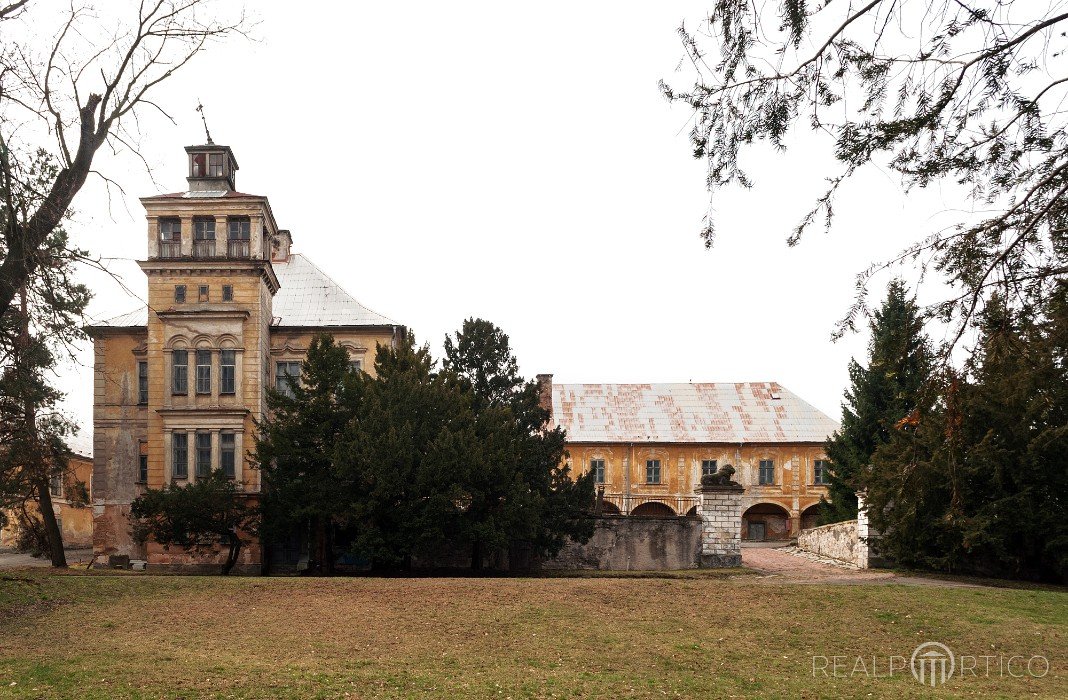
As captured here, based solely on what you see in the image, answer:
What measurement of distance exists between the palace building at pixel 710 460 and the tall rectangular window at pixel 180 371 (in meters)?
22.5

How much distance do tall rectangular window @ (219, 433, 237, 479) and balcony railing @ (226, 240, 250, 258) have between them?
6.36m

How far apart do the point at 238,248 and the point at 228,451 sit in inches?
283

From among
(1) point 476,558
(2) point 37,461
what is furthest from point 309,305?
(2) point 37,461

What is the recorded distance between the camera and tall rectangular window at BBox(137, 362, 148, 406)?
37.1 meters

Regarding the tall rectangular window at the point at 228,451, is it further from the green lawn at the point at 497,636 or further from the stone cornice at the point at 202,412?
the green lawn at the point at 497,636

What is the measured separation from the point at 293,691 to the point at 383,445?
12909mm

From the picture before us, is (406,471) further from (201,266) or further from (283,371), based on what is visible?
(201,266)

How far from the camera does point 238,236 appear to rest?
3422 centimetres

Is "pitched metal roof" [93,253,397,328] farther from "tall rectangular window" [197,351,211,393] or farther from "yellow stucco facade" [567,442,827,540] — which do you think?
"yellow stucco facade" [567,442,827,540]

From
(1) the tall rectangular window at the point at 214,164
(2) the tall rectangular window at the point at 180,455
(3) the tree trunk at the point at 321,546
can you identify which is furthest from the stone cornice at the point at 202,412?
(1) the tall rectangular window at the point at 214,164

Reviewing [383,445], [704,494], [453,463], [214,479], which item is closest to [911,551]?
[704,494]

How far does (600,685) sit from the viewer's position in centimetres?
1320

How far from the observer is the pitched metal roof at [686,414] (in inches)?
2090

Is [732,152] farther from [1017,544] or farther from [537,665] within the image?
[1017,544]
